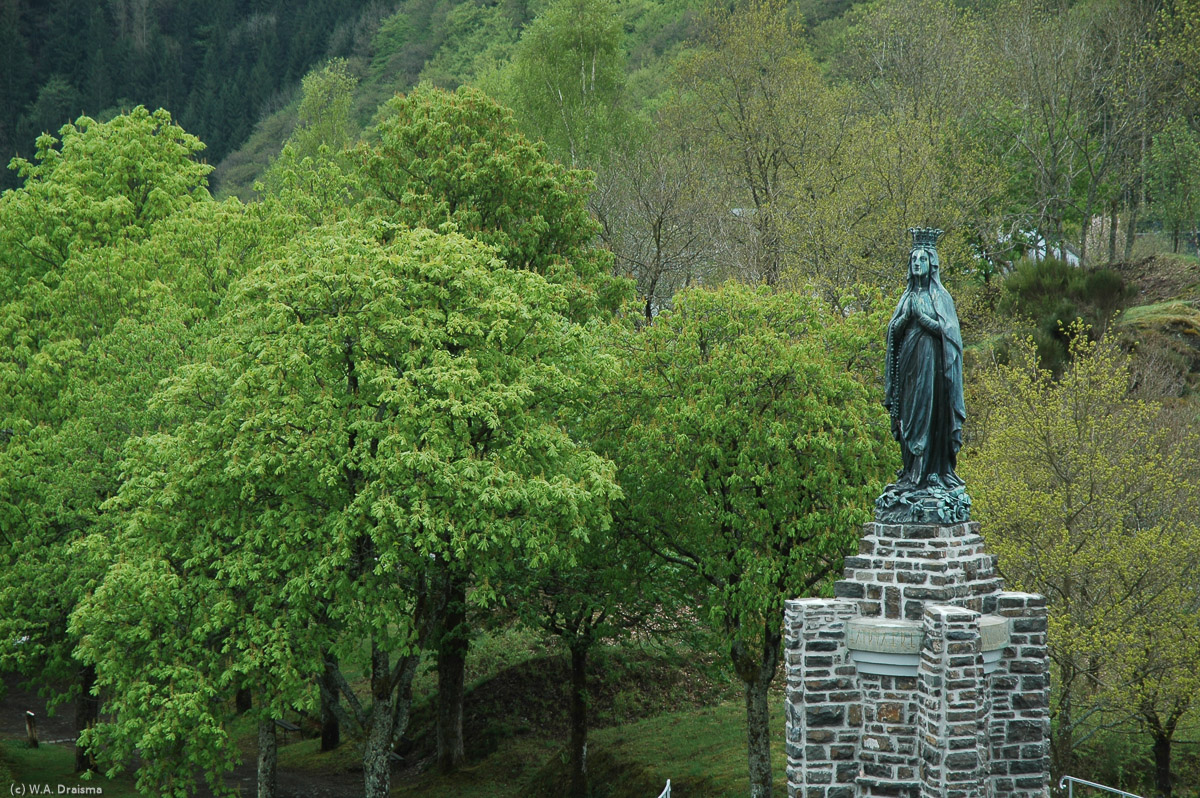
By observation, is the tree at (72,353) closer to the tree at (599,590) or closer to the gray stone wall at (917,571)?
the tree at (599,590)

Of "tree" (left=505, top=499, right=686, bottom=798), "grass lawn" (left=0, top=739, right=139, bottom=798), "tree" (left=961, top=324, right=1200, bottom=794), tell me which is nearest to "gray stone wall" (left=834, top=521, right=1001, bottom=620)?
"tree" (left=961, top=324, right=1200, bottom=794)

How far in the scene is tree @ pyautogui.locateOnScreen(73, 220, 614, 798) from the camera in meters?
18.8

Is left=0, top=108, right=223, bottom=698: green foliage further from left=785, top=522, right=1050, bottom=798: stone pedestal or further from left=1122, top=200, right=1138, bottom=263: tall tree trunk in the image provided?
left=1122, top=200, right=1138, bottom=263: tall tree trunk

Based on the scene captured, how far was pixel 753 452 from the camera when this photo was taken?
19.9m

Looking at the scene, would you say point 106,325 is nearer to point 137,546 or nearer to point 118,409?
point 118,409

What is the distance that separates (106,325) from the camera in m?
26.6

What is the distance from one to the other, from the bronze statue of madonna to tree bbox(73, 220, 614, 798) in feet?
22.7

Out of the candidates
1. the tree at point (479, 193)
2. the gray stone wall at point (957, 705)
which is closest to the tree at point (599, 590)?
the tree at point (479, 193)

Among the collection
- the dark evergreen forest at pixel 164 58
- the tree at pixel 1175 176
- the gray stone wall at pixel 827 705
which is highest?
the dark evergreen forest at pixel 164 58

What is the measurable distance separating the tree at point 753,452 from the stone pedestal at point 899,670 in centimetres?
567

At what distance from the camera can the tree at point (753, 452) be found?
1961 centimetres

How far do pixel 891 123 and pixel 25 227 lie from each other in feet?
92.8

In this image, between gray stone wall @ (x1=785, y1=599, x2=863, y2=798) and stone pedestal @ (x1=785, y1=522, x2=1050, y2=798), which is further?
gray stone wall @ (x1=785, y1=599, x2=863, y2=798)

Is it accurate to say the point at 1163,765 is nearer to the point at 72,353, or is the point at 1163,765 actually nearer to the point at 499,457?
the point at 499,457
